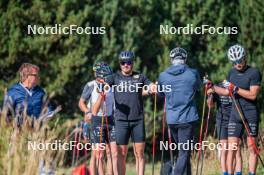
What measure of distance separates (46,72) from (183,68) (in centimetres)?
1209

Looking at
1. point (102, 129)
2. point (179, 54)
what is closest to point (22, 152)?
point (179, 54)

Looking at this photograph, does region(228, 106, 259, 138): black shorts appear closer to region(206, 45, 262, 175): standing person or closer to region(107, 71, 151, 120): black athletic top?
region(206, 45, 262, 175): standing person

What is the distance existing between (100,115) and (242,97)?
8.00ft

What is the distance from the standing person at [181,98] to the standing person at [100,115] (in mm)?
1337

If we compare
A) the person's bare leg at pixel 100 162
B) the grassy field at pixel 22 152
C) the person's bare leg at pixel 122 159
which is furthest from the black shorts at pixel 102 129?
the grassy field at pixel 22 152

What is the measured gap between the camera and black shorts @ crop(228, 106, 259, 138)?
1441 centimetres

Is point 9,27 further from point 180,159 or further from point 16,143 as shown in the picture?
point 16,143

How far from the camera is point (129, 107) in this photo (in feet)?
47.0

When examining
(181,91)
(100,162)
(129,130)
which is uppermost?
(181,91)

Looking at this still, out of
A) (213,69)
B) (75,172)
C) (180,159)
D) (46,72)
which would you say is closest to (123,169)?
(180,159)

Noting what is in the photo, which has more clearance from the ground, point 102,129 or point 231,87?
point 231,87

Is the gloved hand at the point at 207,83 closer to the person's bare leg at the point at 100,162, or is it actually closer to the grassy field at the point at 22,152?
the person's bare leg at the point at 100,162

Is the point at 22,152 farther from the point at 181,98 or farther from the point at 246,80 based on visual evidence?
the point at 246,80

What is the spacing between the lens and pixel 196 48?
27.9 metres
